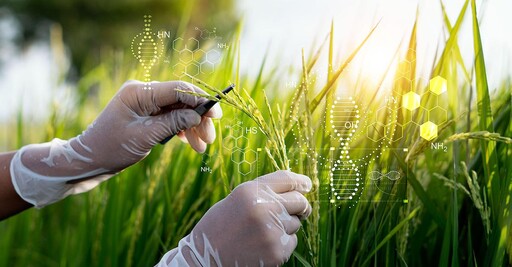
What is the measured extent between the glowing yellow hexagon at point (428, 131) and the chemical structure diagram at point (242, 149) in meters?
0.27

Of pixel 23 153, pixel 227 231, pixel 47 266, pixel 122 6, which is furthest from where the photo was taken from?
pixel 122 6

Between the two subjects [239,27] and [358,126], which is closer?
[358,126]

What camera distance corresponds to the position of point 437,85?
0.87m

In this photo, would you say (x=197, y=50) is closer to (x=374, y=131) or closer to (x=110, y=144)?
(x=110, y=144)

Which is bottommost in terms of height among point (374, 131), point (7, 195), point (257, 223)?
point (7, 195)

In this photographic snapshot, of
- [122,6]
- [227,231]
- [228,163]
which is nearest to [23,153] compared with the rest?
[228,163]

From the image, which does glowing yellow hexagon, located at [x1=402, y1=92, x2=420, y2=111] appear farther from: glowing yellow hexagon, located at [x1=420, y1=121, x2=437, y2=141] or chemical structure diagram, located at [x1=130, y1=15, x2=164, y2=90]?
chemical structure diagram, located at [x1=130, y1=15, x2=164, y2=90]

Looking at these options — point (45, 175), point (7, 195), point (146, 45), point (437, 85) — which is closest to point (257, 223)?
point (437, 85)

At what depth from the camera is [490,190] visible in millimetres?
835

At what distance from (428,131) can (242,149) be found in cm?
32

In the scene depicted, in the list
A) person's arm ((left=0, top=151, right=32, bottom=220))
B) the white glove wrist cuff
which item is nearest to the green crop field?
the white glove wrist cuff

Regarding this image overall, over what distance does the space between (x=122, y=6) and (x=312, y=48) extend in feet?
41.6

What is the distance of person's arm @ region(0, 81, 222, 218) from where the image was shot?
1.04 m

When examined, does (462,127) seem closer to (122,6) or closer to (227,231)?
(227,231)
